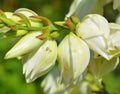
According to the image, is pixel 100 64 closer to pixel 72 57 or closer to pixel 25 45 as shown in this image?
pixel 72 57

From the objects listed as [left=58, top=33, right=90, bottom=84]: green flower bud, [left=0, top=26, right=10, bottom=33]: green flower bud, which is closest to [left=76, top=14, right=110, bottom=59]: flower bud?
[left=58, top=33, right=90, bottom=84]: green flower bud

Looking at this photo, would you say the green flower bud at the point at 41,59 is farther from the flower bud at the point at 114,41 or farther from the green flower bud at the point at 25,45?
the flower bud at the point at 114,41

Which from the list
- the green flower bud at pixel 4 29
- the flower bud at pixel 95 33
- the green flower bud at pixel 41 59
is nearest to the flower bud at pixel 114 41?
the flower bud at pixel 95 33

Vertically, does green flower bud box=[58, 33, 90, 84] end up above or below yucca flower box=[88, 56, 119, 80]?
above

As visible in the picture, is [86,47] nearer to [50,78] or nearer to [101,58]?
[101,58]

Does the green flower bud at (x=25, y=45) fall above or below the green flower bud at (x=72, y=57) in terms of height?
above

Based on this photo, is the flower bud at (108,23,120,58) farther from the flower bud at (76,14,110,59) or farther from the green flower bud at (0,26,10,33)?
the green flower bud at (0,26,10,33)
